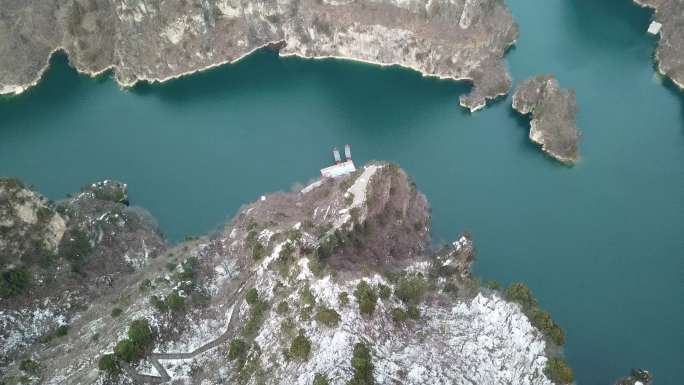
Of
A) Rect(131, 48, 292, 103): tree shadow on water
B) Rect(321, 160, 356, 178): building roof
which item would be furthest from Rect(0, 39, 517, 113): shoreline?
Rect(321, 160, 356, 178): building roof

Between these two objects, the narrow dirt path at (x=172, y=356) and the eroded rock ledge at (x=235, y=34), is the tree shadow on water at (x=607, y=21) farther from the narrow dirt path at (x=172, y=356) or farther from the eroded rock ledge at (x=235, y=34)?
the narrow dirt path at (x=172, y=356)

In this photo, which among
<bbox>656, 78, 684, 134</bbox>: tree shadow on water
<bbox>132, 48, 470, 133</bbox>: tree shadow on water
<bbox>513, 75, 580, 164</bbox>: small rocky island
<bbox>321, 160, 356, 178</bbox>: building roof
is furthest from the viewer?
<bbox>132, 48, 470, 133</bbox>: tree shadow on water

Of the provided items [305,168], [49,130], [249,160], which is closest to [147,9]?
[49,130]

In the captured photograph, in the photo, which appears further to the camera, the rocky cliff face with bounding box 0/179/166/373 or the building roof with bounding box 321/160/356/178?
the building roof with bounding box 321/160/356/178

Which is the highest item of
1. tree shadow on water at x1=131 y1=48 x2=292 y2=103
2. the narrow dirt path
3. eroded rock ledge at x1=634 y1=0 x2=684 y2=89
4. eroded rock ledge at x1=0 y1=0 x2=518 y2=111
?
eroded rock ledge at x1=634 y1=0 x2=684 y2=89

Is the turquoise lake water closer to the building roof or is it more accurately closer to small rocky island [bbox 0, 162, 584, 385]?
the building roof

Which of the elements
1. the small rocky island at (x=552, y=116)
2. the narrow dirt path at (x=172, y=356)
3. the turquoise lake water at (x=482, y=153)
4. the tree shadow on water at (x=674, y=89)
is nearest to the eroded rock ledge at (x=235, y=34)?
the turquoise lake water at (x=482, y=153)
